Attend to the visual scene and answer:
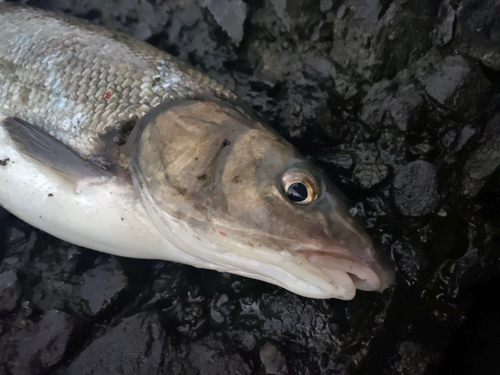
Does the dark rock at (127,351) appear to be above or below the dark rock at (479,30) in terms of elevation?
below

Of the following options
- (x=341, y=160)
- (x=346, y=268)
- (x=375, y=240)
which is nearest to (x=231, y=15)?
(x=341, y=160)

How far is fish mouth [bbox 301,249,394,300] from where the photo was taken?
1.71 m

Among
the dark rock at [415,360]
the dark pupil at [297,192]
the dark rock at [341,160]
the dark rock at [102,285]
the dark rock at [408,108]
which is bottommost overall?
the dark rock at [102,285]

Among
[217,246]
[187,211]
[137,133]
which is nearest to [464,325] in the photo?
[217,246]

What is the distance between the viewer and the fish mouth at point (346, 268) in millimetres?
1710

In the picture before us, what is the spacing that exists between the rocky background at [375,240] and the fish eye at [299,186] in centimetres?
52

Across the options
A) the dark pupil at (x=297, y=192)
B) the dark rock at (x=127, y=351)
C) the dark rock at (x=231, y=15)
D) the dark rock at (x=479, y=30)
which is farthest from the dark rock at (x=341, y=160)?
the dark rock at (x=127, y=351)

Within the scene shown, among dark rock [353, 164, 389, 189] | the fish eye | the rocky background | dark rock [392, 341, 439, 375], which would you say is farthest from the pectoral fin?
dark rock [392, 341, 439, 375]

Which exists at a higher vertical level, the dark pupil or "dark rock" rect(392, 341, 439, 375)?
the dark pupil

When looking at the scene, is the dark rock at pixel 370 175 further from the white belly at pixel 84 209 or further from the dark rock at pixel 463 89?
the white belly at pixel 84 209

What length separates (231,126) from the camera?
6.42 feet

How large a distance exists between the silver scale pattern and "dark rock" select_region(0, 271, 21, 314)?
3.69 ft

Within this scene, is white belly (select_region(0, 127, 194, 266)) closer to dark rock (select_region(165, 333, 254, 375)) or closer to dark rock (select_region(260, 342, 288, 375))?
dark rock (select_region(165, 333, 254, 375))

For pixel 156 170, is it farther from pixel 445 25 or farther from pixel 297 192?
pixel 445 25
